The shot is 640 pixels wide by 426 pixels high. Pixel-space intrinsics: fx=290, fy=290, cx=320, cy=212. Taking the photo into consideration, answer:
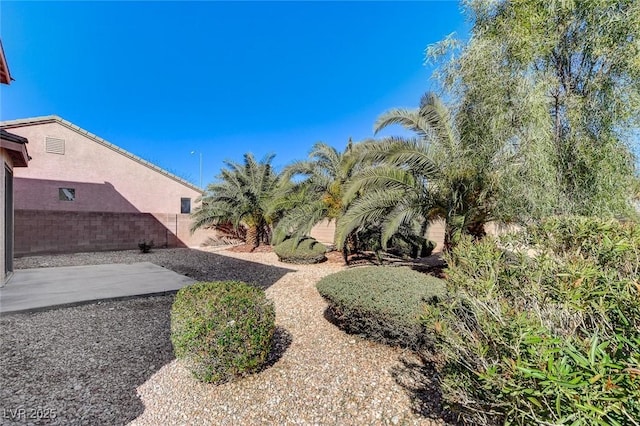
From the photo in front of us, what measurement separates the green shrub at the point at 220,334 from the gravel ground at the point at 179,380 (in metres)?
0.22

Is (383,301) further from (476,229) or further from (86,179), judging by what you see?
(86,179)

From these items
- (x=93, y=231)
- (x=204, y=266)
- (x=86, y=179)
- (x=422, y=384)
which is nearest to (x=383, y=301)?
(x=422, y=384)

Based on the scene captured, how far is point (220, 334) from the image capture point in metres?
2.85

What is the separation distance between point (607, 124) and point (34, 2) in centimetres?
1185

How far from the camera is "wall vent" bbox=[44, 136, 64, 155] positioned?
13641 mm

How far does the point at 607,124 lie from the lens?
464cm

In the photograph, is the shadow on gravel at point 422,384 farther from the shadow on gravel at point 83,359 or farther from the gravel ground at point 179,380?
the shadow on gravel at point 83,359

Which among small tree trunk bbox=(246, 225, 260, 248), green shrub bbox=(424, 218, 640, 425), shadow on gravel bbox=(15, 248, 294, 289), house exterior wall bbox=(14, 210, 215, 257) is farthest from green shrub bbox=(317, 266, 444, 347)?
house exterior wall bbox=(14, 210, 215, 257)

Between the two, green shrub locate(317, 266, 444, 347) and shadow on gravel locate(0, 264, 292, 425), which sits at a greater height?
green shrub locate(317, 266, 444, 347)

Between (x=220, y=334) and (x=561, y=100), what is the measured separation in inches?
249

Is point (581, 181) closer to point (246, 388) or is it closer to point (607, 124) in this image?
point (607, 124)

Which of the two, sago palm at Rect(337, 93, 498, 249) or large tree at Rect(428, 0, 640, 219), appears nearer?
large tree at Rect(428, 0, 640, 219)

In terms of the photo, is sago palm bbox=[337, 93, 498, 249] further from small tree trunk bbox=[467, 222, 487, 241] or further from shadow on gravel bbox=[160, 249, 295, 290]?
shadow on gravel bbox=[160, 249, 295, 290]

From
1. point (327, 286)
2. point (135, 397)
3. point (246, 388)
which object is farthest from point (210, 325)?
point (327, 286)
